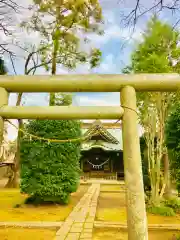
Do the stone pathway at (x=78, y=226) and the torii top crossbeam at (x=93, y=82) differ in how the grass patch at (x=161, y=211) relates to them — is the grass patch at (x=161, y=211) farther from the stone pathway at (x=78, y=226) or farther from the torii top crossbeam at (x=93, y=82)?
the torii top crossbeam at (x=93, y=82)

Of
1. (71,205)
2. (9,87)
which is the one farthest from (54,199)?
(9,87)

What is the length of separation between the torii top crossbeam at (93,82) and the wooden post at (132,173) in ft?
0.54

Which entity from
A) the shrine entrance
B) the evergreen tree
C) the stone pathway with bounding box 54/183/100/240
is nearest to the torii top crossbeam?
the stone pathway with bounding box 54/183/100/240

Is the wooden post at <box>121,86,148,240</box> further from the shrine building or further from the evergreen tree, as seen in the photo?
the shrine building

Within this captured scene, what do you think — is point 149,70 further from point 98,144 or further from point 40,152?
point 98,144

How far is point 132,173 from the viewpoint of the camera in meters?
3.60

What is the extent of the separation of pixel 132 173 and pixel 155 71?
23.8 feet

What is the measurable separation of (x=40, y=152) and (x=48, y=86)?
535 centimetres

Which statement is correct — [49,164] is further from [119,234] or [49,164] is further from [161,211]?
[161,211]

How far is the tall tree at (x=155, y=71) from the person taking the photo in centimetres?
971

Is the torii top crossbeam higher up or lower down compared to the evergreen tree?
higher up

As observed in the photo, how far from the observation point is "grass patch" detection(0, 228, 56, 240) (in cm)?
542

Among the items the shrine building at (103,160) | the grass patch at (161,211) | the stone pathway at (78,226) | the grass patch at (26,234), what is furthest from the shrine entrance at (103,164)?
the grass patch at (26,234)

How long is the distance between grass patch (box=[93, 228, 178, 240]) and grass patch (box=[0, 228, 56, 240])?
106cm
